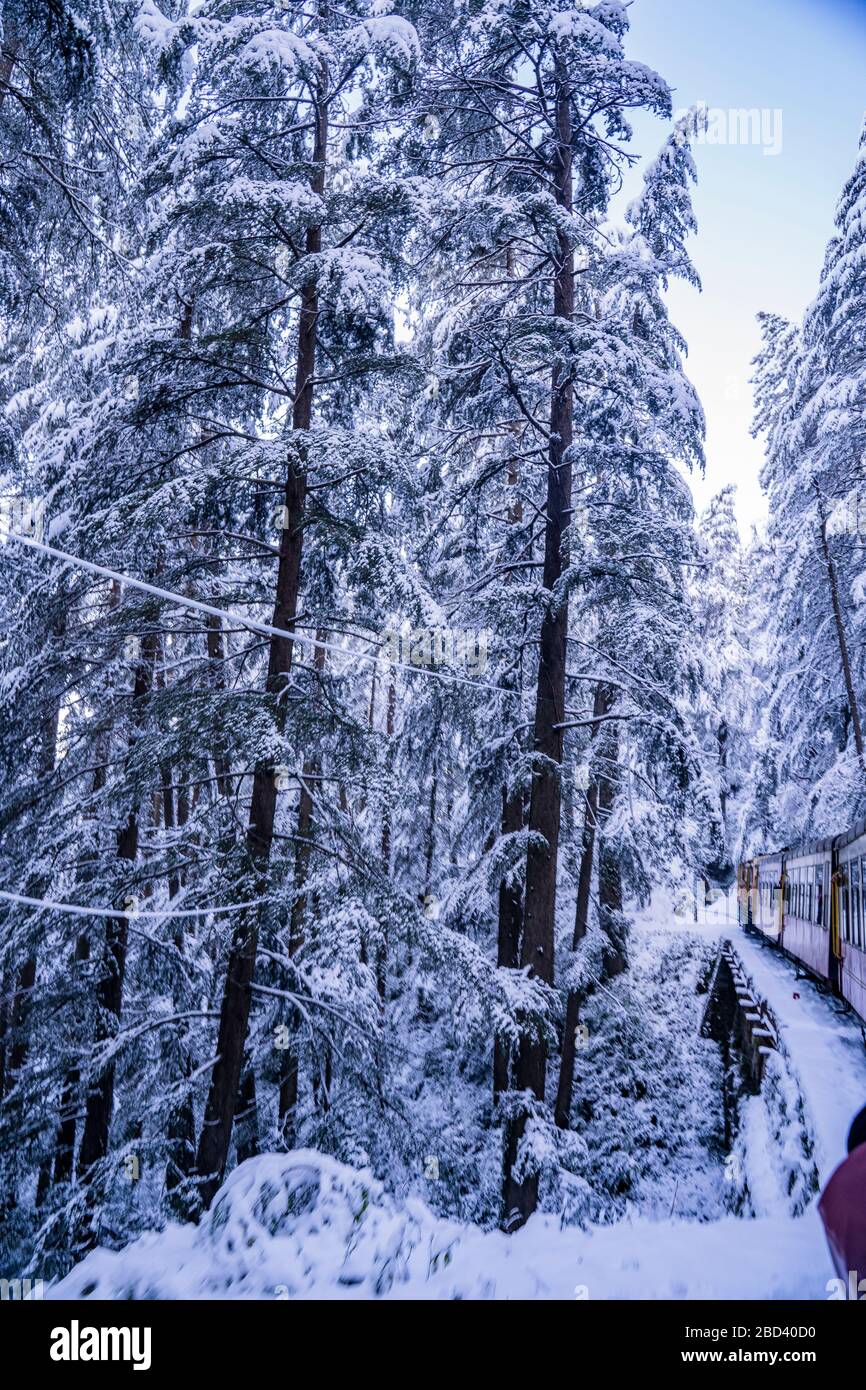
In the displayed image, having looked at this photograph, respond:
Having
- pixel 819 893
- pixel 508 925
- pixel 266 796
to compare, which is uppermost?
pixel 266 796

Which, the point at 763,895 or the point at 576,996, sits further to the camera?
the point at 763,895

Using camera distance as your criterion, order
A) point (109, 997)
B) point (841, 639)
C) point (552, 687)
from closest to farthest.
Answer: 1. point (109, 997)
2. point (552, 687)
3. point (841, 639)

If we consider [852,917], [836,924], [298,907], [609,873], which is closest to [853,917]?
[852,917]

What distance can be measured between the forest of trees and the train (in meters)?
2.51

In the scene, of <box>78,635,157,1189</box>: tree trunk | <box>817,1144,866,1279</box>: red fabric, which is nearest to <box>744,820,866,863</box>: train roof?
<box>817,1144,866,1279</box>: red fabric

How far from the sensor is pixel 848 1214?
2.61 meters

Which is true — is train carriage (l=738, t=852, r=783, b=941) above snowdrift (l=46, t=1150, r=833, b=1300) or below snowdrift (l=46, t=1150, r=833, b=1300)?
above

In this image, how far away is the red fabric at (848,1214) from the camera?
2.57 metres

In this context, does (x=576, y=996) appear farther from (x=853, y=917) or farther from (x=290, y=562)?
(x=290, y=562)

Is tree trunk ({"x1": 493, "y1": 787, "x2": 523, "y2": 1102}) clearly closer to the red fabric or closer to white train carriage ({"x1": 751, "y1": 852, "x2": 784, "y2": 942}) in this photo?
the red fabric

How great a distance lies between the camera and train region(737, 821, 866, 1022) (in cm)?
1057

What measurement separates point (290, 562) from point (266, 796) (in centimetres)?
213
